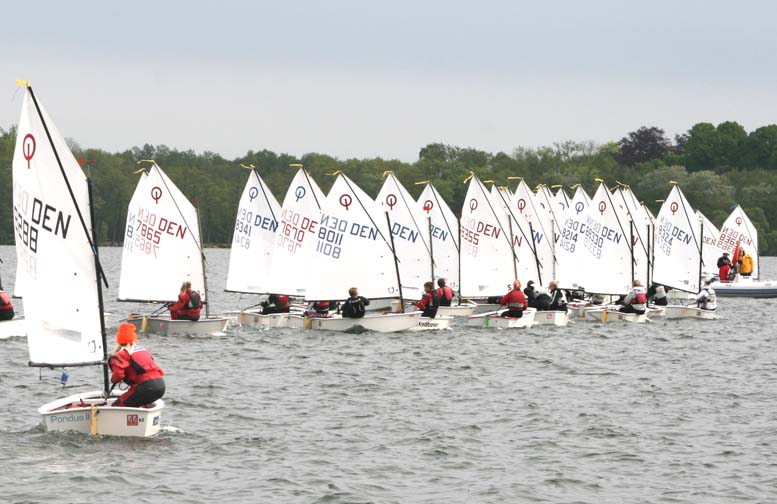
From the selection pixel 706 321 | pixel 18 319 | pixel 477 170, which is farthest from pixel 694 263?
pixel 477 170

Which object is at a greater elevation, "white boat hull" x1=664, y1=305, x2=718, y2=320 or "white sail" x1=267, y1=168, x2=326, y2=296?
"white sail" x1=267, y1=168, x2=326, y2=296

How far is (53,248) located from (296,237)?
23912mm

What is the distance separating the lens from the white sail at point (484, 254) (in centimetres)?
4981

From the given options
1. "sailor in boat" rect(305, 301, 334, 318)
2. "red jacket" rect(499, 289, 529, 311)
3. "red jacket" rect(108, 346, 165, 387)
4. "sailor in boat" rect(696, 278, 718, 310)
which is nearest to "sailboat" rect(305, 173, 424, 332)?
"sailor in boat" rect(305, 301, 334, 318)

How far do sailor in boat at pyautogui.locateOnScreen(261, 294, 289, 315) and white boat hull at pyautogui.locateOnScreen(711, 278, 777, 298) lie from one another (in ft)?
98.7

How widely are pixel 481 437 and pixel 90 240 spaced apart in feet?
24.7

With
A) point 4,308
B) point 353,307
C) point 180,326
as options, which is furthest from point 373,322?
point 4,308

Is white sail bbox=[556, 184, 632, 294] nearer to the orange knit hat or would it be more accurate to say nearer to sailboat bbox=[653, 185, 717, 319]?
sailboat bbox=[653, 185, 717, 319]

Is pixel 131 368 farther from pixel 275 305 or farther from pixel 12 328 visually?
pixel 275 305

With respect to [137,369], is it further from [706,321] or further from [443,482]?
[706,321]

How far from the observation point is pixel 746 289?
66.4 meters

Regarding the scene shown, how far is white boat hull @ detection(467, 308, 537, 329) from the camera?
4334cm

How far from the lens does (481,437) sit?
2362 cm

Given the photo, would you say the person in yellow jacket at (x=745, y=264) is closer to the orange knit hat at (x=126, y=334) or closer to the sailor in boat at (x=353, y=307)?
the sailor in boat at (x=353, y=307)
